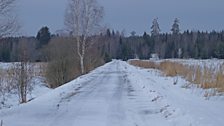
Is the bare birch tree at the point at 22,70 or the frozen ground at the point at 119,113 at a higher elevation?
the bare birch tree at the point at 22,70

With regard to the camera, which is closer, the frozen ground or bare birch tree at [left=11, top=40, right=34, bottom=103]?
the frozen ground

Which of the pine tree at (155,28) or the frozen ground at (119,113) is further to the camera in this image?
the pine tree at (155,28)

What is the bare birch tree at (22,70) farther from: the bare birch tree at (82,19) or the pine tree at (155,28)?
the pine tree at (155,28)

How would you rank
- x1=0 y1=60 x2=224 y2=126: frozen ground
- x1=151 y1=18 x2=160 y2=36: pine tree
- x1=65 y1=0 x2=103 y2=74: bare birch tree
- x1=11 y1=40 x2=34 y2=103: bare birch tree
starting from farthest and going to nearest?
1. x1=151 y1=18 x2=160 y2=36: pine tree
2. x1=65 y1=0 x2=103 y2=74: bare birch tree
3. x1=11 y1=40 x2=34 y2=103: bare birch tree
4. x1=0 y1=60 x2=224 y2=126: frozen ground

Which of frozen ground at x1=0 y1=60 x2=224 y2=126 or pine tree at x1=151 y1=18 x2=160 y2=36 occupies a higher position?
pine tree at x1=151 y1=18 x2=160 y2=36

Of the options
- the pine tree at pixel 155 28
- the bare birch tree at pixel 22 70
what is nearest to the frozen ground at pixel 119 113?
the bare birch tree at pixel 22 70

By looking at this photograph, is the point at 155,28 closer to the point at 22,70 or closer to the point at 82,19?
the point at 82,19

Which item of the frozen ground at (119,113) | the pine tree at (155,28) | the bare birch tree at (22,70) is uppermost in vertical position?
the pine tree at (155,28)

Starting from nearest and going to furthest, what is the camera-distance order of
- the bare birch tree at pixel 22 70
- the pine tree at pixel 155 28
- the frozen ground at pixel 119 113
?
the frozen ground at pixel 119 113
the bare birch tree at pixel 22 70
the pine tree at pixel 155 28

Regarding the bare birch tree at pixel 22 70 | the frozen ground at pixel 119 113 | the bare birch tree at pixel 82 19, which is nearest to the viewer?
the frozen ground at pixel 119 113

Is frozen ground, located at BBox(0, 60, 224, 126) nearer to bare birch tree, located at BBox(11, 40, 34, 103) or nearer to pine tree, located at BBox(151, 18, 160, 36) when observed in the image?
bare birch tree, located at BBox(11, 40, 34, 103)

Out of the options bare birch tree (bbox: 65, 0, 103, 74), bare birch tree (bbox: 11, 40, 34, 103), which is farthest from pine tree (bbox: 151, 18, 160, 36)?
bare birch tree (bbox: 11, 40, 34, 103)

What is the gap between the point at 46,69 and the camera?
29000 mm

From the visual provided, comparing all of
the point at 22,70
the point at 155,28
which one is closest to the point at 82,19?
the point at 22,70
